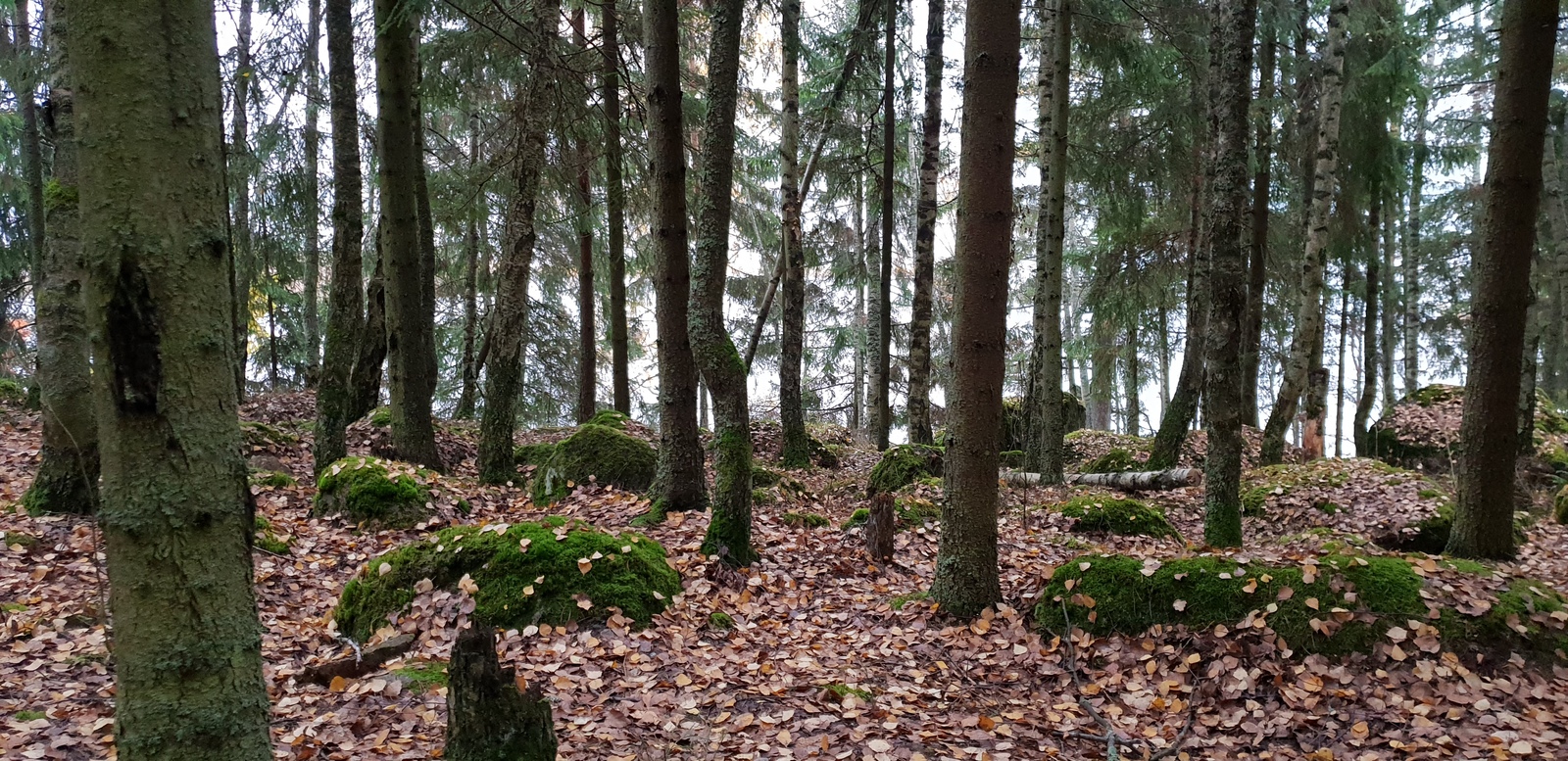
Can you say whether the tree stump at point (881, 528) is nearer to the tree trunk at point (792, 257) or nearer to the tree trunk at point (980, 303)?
the tree trunk at point (980, 303)

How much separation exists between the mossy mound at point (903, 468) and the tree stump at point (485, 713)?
687cm

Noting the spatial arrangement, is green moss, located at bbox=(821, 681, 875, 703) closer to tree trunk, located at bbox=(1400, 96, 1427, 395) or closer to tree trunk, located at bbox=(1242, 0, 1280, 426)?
tree trunk, located at bbox=(1242, 0, 1280, 426)

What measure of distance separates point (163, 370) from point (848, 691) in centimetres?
362

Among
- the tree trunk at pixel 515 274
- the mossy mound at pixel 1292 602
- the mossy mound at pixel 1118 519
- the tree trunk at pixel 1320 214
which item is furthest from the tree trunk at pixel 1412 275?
the tree trunk at pixel 515 274

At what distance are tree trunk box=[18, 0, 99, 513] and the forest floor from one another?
28cm

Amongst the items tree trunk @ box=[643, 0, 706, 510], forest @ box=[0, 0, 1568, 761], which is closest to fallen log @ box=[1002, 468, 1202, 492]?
forest @ box=[0, 0, 1568, 761]

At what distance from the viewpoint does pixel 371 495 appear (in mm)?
7148

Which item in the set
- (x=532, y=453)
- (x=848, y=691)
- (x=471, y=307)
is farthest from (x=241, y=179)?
(x=848, y=691)

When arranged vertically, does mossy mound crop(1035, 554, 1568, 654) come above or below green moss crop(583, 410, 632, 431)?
below

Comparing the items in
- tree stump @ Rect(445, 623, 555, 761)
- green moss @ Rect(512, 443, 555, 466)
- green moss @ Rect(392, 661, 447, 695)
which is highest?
green moss @ Rect(512, 443, 555, 466)

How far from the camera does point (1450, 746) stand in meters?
3.87

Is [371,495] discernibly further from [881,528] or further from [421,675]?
[881,528]

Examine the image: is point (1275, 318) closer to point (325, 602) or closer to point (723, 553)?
point (723, 553)

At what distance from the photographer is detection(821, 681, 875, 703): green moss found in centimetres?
439
